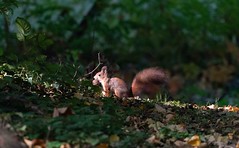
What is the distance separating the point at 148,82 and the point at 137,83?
0.44 ft

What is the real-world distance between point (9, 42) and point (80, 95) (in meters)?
4.20

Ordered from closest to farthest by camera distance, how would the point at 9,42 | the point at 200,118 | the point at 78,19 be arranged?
1. the point at 200,118
2. the point at 9,42
3. the point at 78,19

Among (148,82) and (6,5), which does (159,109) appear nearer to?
(148,82)

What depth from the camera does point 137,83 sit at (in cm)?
672

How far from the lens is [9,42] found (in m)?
9.18

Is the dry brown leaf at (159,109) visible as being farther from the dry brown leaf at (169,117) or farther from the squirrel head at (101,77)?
the squirrel head at (101,77)

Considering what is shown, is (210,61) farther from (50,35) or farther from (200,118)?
(200,118)

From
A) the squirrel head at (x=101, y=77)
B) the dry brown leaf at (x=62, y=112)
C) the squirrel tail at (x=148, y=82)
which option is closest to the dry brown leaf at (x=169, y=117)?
the dry brown leaf at (x=62, y=112)

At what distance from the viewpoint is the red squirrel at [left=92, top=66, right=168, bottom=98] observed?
21.1 feet

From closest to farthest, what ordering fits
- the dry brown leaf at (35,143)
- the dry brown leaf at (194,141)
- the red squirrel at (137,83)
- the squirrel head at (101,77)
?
the dry brown leaf at (35,143) → the dry brown leaf at (194,141) → the red squirrel at (137,83) → the squirrel head at (101,77)

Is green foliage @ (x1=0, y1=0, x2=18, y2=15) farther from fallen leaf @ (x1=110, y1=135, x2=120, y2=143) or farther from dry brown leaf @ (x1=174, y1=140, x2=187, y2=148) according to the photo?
dry brown leaf @ (x1=174, y1=140, x2=187, y2=148)

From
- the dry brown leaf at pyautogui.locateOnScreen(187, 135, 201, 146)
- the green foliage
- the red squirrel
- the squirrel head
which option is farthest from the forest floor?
the squirrel head


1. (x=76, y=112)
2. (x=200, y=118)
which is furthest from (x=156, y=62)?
(x=76, y=112)

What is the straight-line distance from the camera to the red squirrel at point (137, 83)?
6418mm
